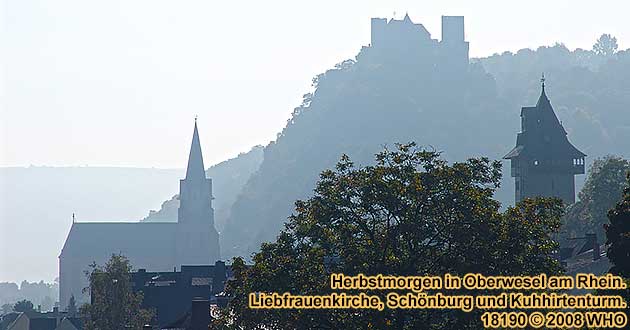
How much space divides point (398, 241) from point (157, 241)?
6420 inches

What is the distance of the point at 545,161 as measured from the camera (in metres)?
106

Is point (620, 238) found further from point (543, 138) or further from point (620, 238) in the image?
point (543, 138)

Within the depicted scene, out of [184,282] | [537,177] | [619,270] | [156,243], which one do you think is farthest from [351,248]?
[156,243]

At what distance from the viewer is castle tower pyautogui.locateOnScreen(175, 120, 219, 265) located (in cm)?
17562

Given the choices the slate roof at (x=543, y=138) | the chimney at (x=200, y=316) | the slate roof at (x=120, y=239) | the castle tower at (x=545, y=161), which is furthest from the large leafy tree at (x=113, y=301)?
the slate roof at (x=120, y=239)

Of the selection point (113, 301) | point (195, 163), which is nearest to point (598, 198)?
point (113, 301)

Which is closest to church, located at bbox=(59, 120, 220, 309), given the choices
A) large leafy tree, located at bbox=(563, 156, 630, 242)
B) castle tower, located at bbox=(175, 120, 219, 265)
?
castle tower, located at bbox=(175, 120, 219, 265)

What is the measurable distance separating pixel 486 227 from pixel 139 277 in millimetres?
55479

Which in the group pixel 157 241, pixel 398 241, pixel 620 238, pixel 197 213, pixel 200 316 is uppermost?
pixel 197 213

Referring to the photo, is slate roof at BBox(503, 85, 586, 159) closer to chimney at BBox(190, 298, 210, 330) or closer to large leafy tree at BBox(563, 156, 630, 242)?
large leafy tree at BBox(563, 156, 630, 242)

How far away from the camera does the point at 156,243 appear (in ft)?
639

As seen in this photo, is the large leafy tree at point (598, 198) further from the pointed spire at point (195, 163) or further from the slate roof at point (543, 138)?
the pointed spire at point (195, 163)

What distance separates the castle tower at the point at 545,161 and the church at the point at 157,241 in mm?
72557

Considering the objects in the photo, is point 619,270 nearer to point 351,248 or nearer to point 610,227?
point 610,227
